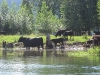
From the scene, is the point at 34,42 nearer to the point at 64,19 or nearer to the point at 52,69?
the point at 64,19

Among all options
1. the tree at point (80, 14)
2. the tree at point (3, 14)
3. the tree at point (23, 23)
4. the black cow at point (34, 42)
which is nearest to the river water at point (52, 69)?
the black cow at point (34, 42)

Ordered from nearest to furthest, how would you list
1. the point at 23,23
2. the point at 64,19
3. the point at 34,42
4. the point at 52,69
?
1. the point at 52,69
2. the point at 34,42
3. the point at 64,19
4. the point at 23,23

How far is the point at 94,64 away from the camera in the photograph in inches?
1462

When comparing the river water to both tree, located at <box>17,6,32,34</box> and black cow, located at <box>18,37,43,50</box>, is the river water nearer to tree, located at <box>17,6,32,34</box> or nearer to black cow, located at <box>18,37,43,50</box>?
black cow, located at <box>18,37,43,50</box>

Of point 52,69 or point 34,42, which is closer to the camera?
point 52,69

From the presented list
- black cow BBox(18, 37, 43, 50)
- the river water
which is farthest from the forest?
the river water

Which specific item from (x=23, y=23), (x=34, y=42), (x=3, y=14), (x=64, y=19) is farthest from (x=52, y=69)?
(x=3, y=14)

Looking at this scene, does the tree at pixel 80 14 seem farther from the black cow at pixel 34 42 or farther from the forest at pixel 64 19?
the black cow at pixel 34 42

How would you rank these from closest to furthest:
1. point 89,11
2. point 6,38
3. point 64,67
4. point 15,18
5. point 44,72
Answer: point 44,72
point 64,67
point 6,38
point 89,11
point 15,18

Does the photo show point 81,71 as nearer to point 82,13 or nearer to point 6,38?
point 6,38

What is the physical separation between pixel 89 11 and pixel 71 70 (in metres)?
57.4

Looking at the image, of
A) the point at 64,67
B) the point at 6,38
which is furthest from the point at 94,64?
the point at 6,38

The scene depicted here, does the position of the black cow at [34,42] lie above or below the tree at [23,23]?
below

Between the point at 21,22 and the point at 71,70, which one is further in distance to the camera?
the point at 21,22
